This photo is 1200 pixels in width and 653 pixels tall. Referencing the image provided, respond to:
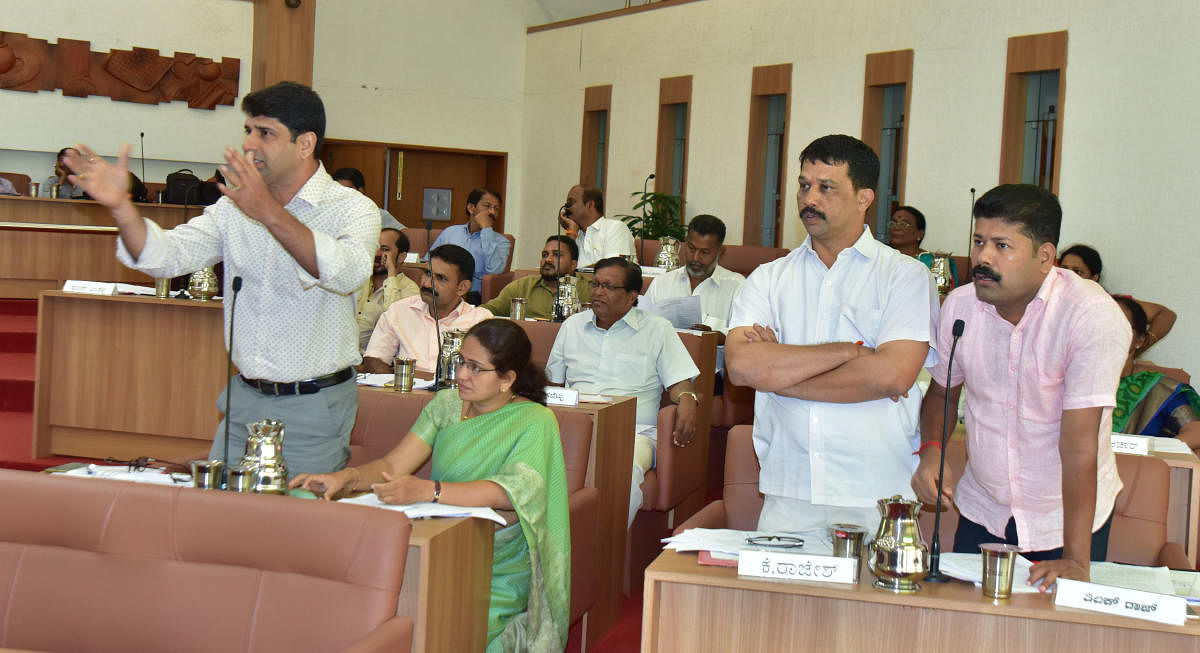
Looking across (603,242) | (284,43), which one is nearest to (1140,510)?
(603,242)

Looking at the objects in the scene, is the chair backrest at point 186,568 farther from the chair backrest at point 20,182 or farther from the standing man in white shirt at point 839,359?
the chair backrest at point 20,182

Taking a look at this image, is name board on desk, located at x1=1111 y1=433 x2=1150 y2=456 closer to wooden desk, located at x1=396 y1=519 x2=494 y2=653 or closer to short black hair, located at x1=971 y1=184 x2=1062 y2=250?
short black hair, located at x1=971 y1=184 x2=1062 y2=250

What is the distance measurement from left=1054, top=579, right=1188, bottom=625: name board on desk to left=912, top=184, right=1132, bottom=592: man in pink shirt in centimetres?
6

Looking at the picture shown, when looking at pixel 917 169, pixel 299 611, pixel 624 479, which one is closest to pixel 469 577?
pixel 299 611

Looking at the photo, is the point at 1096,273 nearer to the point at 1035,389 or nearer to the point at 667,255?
the point at 667,255

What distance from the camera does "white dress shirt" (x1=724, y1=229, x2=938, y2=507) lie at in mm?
2400

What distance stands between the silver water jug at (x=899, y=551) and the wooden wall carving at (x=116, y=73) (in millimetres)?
11105

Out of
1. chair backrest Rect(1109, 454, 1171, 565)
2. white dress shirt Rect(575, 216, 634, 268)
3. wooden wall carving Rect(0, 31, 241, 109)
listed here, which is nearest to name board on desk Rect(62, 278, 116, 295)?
white dress shirt Rect(575, 216, 634, 268)

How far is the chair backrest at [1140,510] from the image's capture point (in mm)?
3111

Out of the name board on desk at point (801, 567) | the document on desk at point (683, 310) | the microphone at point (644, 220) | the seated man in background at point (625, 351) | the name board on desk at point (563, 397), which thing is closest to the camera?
the name board on desk at point (801, 567)

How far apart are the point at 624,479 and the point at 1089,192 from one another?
497 cm

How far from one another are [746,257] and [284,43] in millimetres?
4367

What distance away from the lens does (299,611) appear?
214 centimetres

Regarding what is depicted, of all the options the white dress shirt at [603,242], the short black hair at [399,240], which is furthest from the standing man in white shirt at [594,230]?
the short black hair at [399,240]
